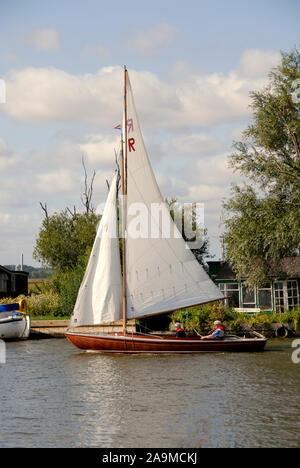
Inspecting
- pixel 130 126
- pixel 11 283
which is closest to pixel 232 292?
pixel 130 126

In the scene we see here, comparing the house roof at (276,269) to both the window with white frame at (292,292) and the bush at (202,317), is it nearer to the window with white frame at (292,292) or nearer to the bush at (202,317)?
the window with white frame at (292,292)

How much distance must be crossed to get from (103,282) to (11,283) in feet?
119

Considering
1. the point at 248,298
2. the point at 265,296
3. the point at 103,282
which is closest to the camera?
the point at 103,282

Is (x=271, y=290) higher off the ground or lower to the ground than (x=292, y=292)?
higher

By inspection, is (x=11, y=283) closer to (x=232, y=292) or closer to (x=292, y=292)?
(x=232, y=292)

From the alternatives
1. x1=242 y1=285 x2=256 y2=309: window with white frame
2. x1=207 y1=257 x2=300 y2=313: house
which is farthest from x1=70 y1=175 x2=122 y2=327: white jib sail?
x1=242 y1=285 x2=256 y2=309: window with white frame

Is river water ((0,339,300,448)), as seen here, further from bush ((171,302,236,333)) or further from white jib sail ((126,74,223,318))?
bush ((171,302,236,333))

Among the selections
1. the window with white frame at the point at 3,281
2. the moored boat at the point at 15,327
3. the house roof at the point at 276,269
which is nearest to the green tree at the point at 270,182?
the house roof at the point at 276,269

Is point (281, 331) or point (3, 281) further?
point (3, 281)

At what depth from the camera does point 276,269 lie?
138ft

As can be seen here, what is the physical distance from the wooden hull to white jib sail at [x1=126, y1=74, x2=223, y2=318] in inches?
51.6

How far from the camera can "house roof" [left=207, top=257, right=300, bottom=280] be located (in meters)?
41.7

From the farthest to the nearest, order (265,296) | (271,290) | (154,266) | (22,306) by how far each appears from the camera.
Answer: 1. (265,296)
2. (271,290)
3. (22,306)
4. (154,266)
